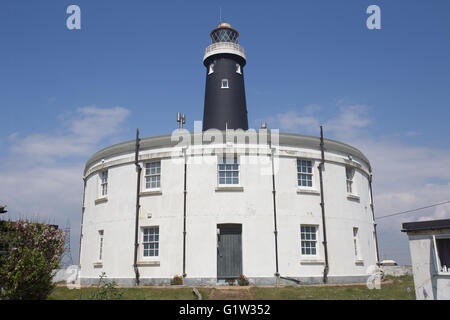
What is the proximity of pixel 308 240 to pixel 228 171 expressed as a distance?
5.59m

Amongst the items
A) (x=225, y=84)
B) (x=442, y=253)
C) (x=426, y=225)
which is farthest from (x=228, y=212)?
(x=225, y=84)

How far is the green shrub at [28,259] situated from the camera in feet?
40.2

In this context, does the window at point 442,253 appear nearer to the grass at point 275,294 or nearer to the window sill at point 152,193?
the grass at point 275,294

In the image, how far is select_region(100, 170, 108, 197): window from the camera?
23.7 m

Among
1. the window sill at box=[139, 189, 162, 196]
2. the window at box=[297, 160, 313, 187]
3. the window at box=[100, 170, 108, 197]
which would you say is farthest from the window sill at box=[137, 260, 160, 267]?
the window at box=[297, 160, 313, 187]

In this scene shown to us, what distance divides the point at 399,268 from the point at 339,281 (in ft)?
47.6

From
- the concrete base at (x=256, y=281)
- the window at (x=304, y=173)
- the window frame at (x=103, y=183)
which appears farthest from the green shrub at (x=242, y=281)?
the window frame at (x=103, y=183)

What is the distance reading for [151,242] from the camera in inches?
821

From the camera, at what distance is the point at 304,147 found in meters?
21.9

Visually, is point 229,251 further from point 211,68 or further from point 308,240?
point 211,68

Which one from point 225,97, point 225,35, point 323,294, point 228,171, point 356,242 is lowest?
point 323,294

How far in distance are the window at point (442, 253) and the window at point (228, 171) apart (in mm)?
10098
